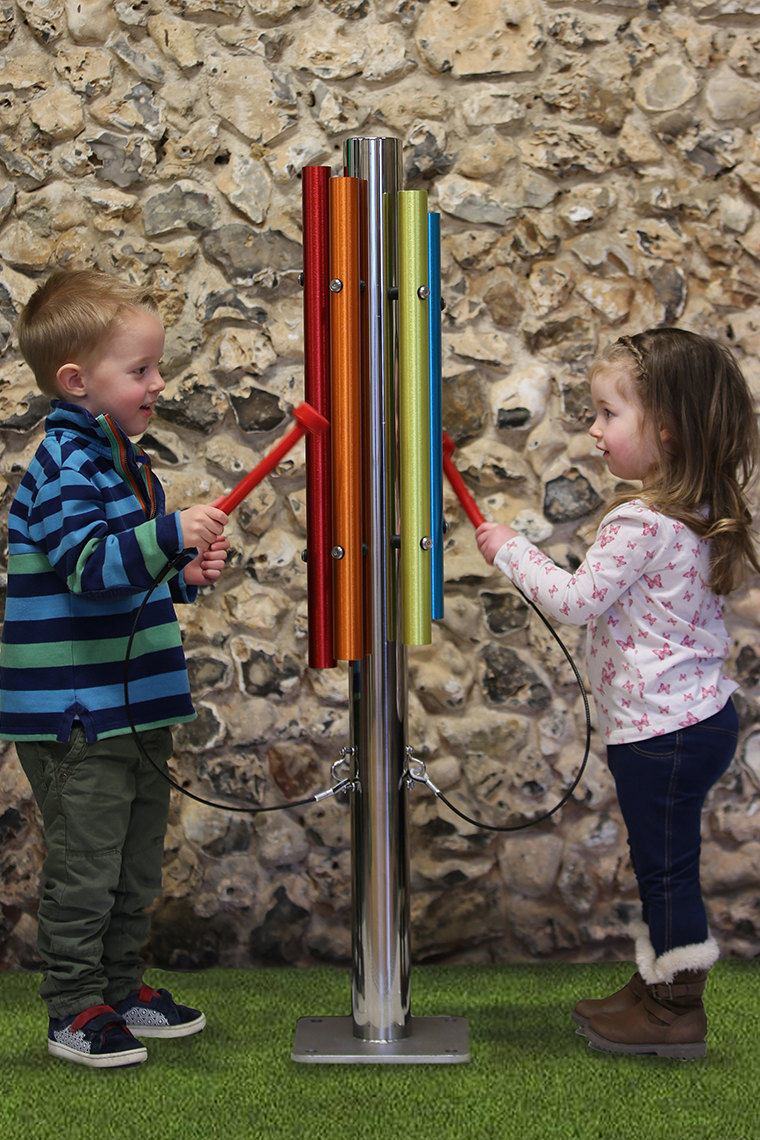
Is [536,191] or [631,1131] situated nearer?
[631,1131]

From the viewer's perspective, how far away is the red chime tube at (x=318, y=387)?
1.44m

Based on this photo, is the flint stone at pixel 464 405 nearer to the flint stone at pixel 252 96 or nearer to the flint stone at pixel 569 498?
the flint stone at pixel 569 498

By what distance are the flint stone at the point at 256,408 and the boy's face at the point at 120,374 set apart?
1.35ft

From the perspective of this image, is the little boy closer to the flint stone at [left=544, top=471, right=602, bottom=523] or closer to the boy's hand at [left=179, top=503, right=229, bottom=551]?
the boy's hand at [left=179, top=503, right=229, bottom=551]

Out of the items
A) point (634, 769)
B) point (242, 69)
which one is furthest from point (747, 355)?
point (242, 69)

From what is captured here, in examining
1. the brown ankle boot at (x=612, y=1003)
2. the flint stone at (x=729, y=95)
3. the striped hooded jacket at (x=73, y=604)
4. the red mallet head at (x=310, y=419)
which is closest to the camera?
the red mallet head at (x=310, y=419)

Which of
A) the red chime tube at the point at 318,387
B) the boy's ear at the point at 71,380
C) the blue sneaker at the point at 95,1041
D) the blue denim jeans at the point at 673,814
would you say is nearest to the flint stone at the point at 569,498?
the blue denim jeans at the point at 673,814

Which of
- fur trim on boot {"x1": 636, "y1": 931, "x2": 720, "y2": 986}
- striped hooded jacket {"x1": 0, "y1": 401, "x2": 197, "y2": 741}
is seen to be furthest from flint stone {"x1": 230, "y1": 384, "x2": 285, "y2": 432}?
fur trim on boot {"x1": 636, "y1": 931, "x2": 720, "y2": 986}

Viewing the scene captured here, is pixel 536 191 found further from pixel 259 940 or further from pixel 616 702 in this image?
pixel 259 940

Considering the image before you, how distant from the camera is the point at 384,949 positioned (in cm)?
154

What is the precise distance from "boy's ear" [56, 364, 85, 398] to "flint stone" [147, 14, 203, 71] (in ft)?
2.60

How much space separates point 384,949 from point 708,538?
0.76 m

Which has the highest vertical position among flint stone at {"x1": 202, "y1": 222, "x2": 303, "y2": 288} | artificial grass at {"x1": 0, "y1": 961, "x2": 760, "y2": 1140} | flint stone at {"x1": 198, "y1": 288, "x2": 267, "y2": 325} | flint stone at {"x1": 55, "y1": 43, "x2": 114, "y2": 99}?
flint stone at {"x1": 55, "y1": 43, "x2": 114, "y2": 99}

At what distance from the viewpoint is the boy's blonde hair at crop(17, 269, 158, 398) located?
5.24ft
